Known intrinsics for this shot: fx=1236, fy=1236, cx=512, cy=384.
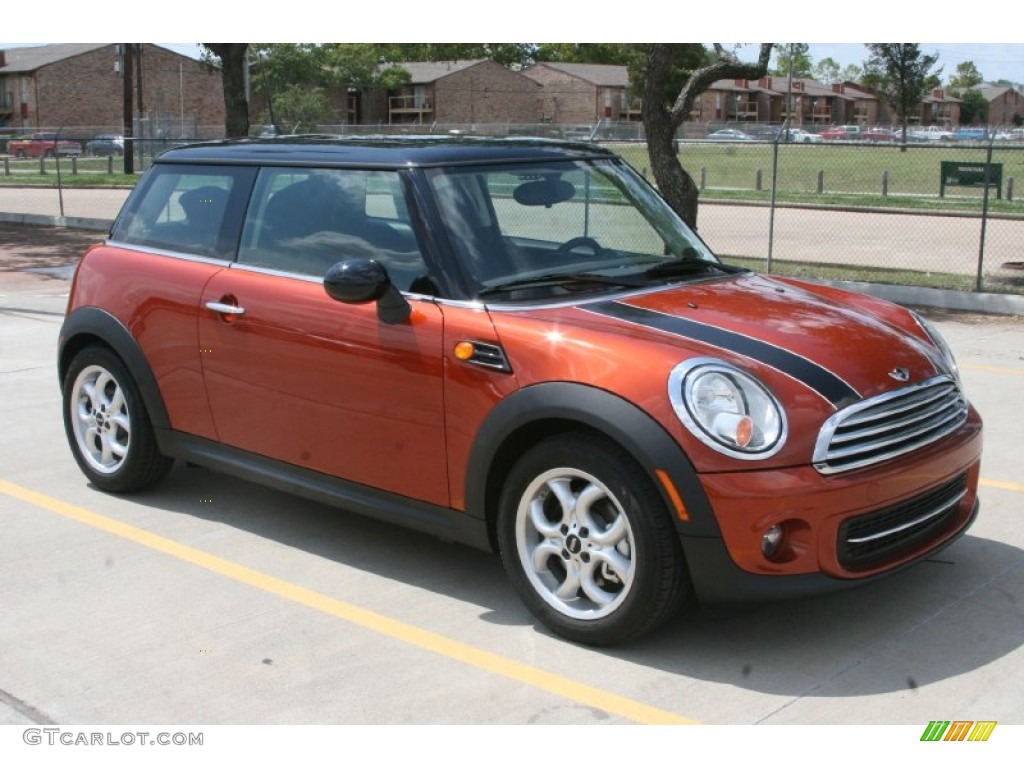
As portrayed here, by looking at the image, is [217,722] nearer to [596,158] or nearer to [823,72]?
[596,158]

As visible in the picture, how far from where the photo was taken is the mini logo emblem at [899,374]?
4223mm

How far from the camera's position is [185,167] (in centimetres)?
577

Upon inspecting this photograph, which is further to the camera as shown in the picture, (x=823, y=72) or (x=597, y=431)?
(x=823, y=72)

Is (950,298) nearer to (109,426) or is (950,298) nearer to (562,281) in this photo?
(562,281)

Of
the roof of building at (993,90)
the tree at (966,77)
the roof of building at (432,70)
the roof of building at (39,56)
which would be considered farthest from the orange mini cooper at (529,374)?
the tree at (966,77)

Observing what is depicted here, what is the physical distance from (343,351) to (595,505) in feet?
4.00

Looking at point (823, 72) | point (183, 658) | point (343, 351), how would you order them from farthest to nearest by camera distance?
1. point (823, 72)
2. point (343, 351)
3. point (183, 658)

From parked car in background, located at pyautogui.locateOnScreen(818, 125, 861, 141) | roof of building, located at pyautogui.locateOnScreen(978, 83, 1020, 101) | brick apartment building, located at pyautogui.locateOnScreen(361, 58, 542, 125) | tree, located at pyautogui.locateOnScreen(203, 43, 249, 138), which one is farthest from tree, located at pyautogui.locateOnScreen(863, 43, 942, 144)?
tree, located at pyautogui.locateOnScreen(203, 43, 249, 138)

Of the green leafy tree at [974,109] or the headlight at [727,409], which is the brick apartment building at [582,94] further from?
the headlight at [727,409]

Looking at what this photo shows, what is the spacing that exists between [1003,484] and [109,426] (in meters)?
4.42

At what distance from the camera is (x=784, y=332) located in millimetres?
4309

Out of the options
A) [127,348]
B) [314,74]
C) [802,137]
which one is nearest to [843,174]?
[802,137]

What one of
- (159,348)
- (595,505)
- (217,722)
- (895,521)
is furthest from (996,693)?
(159,348)
